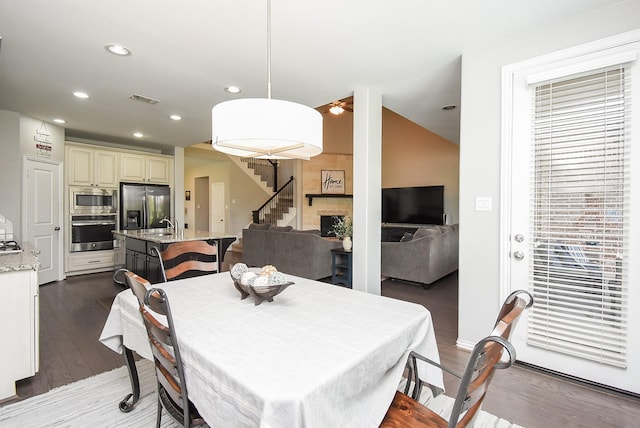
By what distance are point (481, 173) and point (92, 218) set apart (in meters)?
6.34

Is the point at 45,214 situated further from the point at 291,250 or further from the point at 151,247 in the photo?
the point at 291,250

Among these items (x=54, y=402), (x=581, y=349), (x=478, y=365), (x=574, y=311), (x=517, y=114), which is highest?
(x=517, y=114)

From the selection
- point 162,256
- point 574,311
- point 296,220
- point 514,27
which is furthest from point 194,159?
point 574,311

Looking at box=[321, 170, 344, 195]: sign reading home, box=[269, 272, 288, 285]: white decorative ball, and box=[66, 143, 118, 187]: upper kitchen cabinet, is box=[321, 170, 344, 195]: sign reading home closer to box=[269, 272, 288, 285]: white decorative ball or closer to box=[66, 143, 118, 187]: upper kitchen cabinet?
box=[66, 143, 118, 187]: upper kitchen cabinet

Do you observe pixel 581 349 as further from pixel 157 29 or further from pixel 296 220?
pixel 296 220

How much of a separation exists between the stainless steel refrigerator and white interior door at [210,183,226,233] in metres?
3.01

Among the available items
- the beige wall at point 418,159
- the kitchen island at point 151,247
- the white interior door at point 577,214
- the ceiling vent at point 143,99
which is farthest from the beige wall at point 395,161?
the white interior door at point 577,214

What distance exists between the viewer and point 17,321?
6.69 ft

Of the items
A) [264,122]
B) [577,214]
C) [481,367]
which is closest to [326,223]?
[577,214]

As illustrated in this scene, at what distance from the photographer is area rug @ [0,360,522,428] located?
175 cm

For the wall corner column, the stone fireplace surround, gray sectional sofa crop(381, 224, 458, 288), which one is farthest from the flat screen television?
the wall corner column

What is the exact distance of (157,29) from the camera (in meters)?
2.35

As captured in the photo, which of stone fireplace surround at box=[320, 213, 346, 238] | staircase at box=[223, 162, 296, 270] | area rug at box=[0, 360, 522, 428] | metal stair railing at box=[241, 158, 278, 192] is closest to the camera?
area rug at box=[0, 360, 522, 428]

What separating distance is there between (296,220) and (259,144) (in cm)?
711
